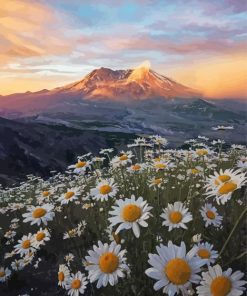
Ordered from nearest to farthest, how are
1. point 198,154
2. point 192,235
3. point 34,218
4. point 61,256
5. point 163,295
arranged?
point 163,295 < point 192,235 < point 34,218 < point 61,256 < point 198,154

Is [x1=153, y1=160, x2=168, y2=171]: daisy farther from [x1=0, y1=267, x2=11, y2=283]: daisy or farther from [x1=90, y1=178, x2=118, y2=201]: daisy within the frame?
[x1=0, y1=267, x2=11, y2=283]: daisy

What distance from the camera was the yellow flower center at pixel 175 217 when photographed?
374 cm

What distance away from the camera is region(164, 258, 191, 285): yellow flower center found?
2.67 m

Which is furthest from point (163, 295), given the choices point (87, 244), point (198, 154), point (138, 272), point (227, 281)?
point (198, 154)

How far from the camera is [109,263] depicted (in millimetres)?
3178

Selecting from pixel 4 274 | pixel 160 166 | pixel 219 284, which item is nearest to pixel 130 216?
pixel 219 284

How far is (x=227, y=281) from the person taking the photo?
276 centimetres

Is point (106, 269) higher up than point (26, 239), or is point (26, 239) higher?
point (106, 269)

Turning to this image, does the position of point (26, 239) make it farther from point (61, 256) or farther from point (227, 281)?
point (227, 281)

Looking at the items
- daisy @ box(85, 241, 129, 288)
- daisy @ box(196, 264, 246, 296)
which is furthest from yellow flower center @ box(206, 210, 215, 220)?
daisy @ box(196, 264, 246, 296)

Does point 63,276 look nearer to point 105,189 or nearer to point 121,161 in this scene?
point 105,189

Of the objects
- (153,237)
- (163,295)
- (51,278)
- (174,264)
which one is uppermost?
(174,264)

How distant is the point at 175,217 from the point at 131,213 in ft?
1.58

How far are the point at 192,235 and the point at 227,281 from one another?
1.64 meters
